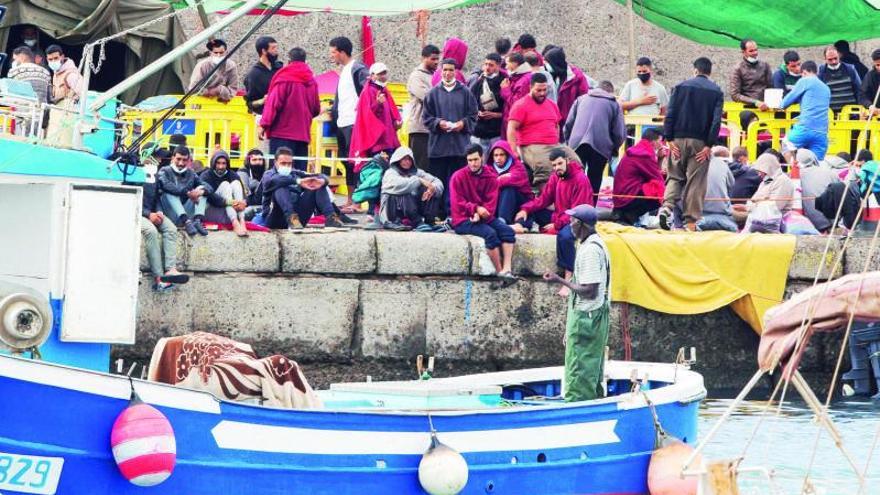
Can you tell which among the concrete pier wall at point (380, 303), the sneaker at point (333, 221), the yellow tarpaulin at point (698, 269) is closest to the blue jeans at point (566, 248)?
the concrete pier wall at point (380, 303)

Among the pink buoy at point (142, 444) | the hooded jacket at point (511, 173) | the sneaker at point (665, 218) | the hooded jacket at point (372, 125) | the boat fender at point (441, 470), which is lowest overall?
the boat fender at point (441, 470)

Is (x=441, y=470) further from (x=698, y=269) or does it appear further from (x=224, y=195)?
(x=698, y=269)

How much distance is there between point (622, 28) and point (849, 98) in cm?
311

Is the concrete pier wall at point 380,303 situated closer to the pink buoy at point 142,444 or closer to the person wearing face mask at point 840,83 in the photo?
the person wearing face mask at point 840,83

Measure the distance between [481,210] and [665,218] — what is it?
6.26 ft

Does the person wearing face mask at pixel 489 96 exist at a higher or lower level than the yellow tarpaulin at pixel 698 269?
higher

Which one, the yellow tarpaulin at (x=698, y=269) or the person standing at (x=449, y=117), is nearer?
the yellow tarpaulin at (x=698, y=269)

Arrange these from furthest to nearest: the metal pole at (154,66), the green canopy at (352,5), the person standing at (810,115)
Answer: the green canopy at (352,5), the person standing at (810,115), the metal pole at (154,66)

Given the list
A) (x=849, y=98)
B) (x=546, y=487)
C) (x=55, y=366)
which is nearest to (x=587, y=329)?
(x=546, y=487)

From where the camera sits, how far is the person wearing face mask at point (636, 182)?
58.2 feet

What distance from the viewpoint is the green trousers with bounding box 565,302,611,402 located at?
13094 mm

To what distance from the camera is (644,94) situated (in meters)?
19.4

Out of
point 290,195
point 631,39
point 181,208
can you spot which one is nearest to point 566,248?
point 290,195

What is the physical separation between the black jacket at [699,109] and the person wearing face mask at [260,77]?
149 inches
